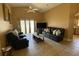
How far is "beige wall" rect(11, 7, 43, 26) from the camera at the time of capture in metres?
1.92

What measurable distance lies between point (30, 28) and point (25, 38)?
246mm

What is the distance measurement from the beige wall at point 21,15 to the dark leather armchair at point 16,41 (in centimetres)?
31

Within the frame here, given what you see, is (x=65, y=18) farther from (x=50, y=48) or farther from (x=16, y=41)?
(x=16, y=41)

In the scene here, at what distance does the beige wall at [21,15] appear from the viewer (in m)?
1.92

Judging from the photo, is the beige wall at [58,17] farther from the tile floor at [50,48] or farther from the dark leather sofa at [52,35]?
the tile floor at [50,48]

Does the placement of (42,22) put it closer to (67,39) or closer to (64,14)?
(64,14)

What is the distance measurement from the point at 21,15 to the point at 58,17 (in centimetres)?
82

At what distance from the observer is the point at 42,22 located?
2145 mm

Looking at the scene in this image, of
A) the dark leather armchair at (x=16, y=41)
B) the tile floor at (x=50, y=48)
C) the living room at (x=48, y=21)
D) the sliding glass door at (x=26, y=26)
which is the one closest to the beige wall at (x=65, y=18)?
the living room at (x=48, y=21)

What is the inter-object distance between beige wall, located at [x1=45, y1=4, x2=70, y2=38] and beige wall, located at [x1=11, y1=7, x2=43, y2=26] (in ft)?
0.74

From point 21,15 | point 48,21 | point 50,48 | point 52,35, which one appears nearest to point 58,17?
point 48,21

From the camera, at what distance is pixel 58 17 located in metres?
2.08

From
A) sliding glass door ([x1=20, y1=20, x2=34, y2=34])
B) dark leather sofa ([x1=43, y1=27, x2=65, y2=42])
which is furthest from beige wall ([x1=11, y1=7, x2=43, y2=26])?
dark leather sofa ([x1=43, y1=27, x2=65, y2=42])

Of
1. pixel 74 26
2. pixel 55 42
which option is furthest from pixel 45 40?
pixel 74 26
